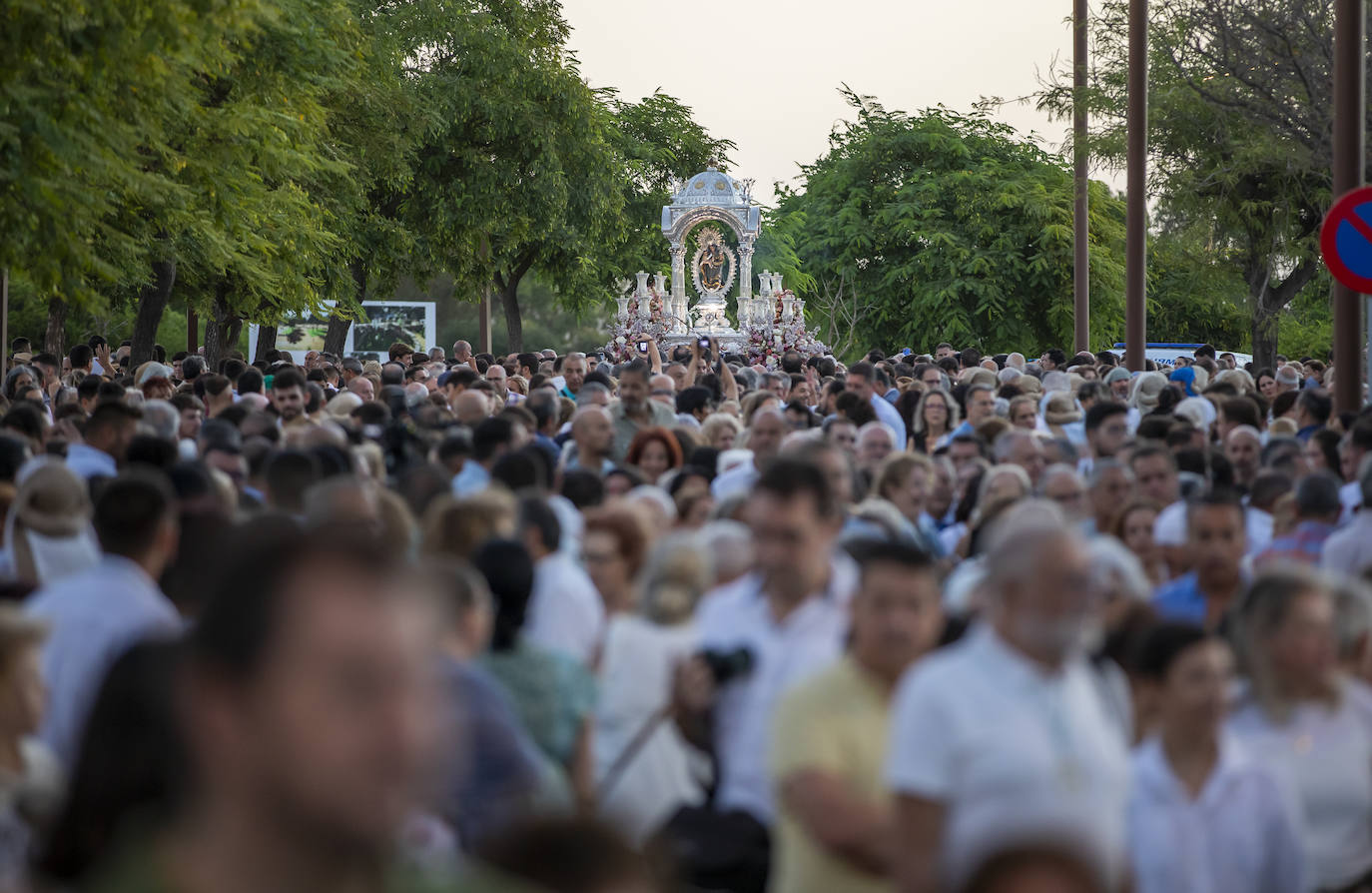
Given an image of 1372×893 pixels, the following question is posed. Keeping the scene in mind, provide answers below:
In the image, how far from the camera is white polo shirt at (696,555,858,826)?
5250mm

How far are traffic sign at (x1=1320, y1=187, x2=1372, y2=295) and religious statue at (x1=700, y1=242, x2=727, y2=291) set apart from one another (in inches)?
1504

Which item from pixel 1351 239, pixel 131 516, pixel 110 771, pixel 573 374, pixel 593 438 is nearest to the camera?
pixel 110 771

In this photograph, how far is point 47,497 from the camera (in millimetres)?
7336

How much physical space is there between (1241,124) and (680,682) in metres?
23.8

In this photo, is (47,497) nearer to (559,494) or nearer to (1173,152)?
(559,494)

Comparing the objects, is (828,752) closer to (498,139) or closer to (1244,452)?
(1244,452)

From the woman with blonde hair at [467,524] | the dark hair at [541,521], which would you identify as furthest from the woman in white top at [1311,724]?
the dark hair at [541,521]

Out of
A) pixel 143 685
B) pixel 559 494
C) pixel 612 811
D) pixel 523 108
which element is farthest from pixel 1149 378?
pixel 523 108

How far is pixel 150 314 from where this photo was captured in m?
25.6

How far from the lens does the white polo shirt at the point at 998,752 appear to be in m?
4.08

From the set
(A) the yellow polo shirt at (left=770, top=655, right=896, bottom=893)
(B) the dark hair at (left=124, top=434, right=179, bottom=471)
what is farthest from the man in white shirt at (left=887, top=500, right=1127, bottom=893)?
(B) the dark hair at (left=124, top=434, right=179, bottom=471)

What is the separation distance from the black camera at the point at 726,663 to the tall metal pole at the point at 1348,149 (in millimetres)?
9999

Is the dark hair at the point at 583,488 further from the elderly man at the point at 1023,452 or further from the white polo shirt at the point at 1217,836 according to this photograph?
the white polo shirt at the point at 1217,836

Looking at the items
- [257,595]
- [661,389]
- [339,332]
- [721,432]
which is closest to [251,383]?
[661,389]
